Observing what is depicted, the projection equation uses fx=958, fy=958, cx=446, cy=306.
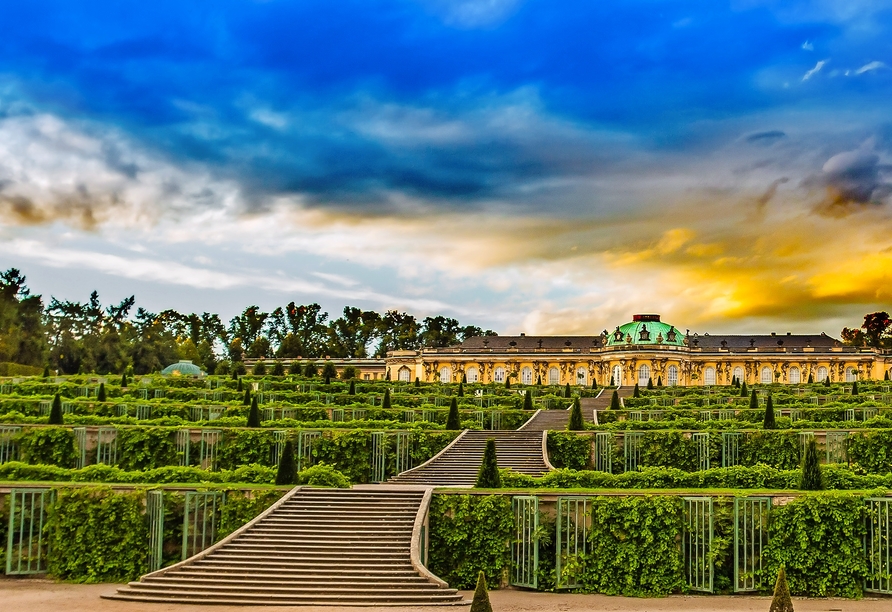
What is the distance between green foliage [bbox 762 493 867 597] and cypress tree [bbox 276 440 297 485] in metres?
11.1

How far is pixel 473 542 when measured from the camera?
69.8 ft

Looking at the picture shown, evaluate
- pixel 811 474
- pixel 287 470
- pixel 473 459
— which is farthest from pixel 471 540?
pixel 473 459

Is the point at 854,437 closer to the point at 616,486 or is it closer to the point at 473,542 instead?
the point at 616,486

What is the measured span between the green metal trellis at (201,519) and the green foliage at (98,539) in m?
1.00

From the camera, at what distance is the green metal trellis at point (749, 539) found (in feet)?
67.0

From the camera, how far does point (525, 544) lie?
69.1ft

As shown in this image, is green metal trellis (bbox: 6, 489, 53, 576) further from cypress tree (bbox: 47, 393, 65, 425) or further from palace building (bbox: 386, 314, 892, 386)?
palace building (bbox: 386, 314, 892, 386)

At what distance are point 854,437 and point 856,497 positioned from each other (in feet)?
33.0

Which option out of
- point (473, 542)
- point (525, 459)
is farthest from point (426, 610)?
point (525, 459)

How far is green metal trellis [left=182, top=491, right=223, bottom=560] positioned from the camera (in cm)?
2156

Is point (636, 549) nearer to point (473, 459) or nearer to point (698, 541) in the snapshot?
point (698, 541)

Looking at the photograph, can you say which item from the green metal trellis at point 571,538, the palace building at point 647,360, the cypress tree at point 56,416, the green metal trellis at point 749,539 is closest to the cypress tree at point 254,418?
the cypress tree at point 56,416

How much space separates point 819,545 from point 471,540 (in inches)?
293

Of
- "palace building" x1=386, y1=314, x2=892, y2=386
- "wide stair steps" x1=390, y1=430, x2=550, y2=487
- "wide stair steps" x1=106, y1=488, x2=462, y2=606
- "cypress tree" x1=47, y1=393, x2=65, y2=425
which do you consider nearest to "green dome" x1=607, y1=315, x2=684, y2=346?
"palace building" x1=386, y1=314, x2=892, y2=386
